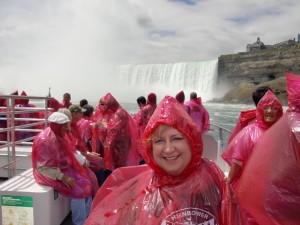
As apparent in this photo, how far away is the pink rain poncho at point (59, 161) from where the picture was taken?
8.61 ft

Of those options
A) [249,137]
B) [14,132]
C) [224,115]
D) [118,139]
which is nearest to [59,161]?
[14,132]

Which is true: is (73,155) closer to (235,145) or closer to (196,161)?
(235,145)

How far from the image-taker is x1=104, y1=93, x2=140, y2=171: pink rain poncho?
3908 millimetres

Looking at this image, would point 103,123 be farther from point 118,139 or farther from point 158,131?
point 158,131

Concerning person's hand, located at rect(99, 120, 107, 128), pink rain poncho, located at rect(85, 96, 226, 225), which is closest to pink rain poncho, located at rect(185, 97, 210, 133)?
person's hand, located at rect(99, 120, 107, 128)

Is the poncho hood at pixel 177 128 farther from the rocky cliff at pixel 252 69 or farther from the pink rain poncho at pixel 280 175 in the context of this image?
the rocky cliff at pixel 252 69

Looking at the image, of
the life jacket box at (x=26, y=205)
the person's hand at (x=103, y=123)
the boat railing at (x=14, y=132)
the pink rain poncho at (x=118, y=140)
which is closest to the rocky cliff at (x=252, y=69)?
the pink rain poncho at (x=118, y=140)

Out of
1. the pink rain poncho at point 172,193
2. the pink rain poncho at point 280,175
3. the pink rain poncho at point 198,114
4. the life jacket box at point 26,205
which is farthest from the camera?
the pink rain poncho at point 198,114

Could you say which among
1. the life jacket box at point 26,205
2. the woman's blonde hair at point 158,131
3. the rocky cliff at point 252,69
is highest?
the rocky cliff at point 252,69

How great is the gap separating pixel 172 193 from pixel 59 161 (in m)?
1.69

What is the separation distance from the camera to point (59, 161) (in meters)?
2.69

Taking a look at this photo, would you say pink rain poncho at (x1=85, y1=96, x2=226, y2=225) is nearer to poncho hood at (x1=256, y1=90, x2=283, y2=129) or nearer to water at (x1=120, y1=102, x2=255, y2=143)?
poncho hood at (x1=256, y1=90, x2=283, y2=129)

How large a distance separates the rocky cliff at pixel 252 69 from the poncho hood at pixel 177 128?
4339 cm

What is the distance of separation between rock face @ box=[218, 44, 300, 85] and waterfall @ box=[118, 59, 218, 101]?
16.8 ft
